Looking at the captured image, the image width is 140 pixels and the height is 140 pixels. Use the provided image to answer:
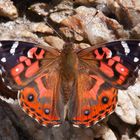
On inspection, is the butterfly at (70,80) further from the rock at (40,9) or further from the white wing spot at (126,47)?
the rock at (40,9)

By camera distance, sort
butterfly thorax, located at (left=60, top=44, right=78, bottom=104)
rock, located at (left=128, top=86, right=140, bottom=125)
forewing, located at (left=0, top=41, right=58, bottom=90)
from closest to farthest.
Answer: forewing, located at (left=0, top=41, right=58, bottom=90)
butterfly thorax, located at (left=60, top=44, right=78, bottom=104)
rock, located at (left=128, top=86, right=140, bottom=125)

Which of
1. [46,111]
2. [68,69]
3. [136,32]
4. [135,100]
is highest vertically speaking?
[136,32]

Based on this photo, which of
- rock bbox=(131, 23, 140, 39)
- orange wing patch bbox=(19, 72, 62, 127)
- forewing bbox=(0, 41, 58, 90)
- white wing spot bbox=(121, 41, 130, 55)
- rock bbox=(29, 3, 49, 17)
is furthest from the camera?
rock bbox=(29, 3, 49, 17)

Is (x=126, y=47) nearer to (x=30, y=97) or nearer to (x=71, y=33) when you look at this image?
(x=71, y=33)

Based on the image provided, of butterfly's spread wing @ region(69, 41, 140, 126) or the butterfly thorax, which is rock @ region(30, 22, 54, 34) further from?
butterfly's spread wing @ region(69, 41, 140, 126)

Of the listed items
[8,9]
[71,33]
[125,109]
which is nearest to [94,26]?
[71,33]

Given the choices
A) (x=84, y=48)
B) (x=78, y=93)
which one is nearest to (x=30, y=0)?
(x=84, y=48)

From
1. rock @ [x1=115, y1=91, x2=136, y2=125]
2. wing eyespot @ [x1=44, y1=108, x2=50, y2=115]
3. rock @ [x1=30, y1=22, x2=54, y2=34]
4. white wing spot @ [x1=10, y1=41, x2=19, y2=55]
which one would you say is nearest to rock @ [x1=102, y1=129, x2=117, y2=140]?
rock @ [x1=115, y1=91, x2=136, y2=125]
